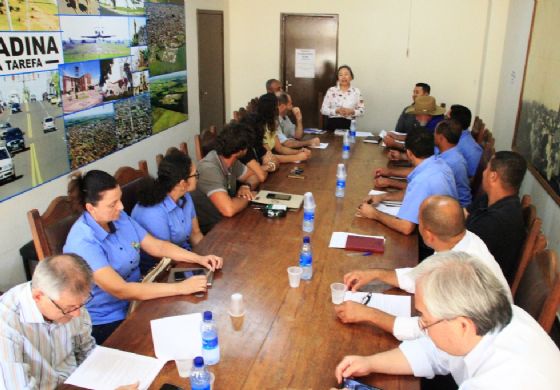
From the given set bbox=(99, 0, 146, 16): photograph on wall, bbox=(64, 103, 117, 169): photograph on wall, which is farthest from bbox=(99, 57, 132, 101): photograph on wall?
bbox=(99, 0, 146, 16): photograph on wall

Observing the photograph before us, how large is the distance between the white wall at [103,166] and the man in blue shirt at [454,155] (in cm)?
295

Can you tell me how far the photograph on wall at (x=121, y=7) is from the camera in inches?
177

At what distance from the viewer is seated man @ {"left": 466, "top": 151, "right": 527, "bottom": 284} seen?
8.90ft

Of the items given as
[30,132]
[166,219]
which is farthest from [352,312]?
[30,132]

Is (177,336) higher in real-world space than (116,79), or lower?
lower

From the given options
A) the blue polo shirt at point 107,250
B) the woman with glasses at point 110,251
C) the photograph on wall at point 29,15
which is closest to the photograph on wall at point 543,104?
the woman with glasses at point 110,251

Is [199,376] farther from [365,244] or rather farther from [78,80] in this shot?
[78,80]

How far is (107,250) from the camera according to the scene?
2334 mm

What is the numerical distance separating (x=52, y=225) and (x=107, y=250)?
0.29m

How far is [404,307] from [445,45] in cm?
585

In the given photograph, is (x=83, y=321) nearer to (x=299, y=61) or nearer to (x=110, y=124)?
(x=110, y=124)

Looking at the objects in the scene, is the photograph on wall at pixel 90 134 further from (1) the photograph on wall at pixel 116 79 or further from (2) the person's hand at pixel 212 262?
(2) the person's hand at pixel 212 262

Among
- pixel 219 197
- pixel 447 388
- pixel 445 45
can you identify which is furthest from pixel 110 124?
pixel 445 45

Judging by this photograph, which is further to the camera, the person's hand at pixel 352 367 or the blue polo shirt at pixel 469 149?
the blue polo shirt at pixel 469 149
